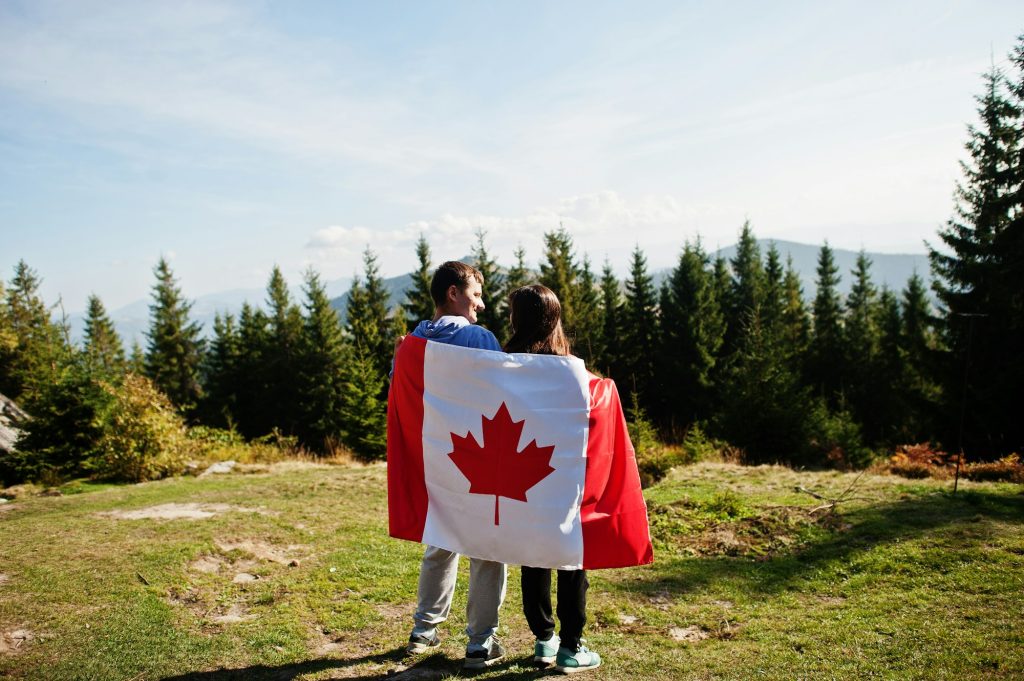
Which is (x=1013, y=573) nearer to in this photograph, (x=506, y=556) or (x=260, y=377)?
(x=506, y=556)

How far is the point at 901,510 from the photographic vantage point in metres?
7.60

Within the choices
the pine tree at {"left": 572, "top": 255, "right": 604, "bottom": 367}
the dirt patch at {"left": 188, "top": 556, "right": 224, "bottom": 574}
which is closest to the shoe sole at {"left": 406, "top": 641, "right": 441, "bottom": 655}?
the dirt patch at {"left": 188, "top": 556, "right": 224, "bottom": 574}

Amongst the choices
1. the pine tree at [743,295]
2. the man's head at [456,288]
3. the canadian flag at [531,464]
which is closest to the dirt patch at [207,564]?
the canadian flag at [531,464]

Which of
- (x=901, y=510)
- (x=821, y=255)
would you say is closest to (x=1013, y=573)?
(x=901, y=510)

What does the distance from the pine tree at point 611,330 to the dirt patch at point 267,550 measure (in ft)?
99.1

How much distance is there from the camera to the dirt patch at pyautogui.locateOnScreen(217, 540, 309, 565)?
6.75m

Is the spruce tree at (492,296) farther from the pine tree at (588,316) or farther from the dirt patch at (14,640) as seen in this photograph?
the dirt patch at (14,640)

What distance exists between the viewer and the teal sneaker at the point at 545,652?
3.98 metres

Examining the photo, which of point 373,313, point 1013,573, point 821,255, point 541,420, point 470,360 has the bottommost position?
point 1013,573

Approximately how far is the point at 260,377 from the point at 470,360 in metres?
41.9

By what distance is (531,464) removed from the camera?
3.87 m

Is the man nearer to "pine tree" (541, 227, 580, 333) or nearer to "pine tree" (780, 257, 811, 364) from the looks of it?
"pine tree" (541, 227, 580, 333)

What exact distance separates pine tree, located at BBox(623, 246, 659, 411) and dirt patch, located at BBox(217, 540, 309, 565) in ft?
104

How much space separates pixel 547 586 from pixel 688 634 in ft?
5.29
